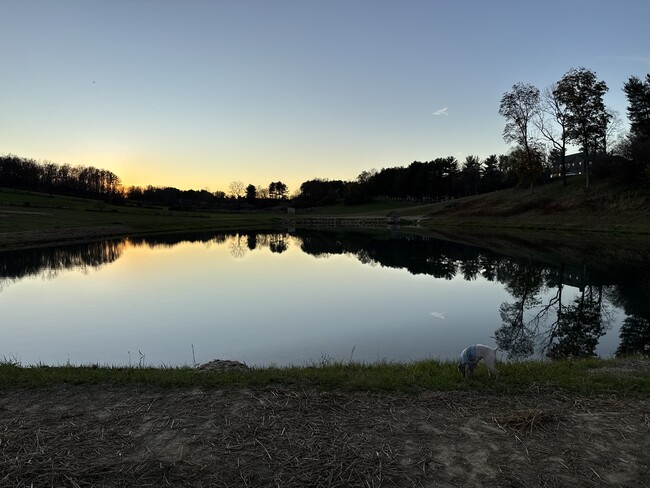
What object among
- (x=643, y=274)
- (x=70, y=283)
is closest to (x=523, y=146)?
(x=643, y=274)

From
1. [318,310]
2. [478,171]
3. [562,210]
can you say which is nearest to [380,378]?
[318,310]

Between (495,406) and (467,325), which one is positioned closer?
(495,406)

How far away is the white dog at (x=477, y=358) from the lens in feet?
22.7

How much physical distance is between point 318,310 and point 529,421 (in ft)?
37.2

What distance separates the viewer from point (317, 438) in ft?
16.5

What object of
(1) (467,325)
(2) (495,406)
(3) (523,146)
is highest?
(3) (523,146)

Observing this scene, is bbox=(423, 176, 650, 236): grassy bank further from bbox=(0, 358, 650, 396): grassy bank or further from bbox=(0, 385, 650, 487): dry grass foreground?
bbox=(0, 385, 650, 487): dry grass foreground

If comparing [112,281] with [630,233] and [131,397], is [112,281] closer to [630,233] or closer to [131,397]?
[131,397]

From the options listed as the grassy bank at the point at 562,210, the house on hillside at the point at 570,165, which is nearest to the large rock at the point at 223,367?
the grassy bank at the point at 562,210

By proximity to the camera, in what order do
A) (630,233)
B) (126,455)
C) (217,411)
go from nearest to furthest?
(126,455)
(217,411)
(630,233)

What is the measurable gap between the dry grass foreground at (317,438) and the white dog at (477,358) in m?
0.66

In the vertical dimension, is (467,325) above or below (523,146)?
below

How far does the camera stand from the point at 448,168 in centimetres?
12506

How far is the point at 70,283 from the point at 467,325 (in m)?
19.6
